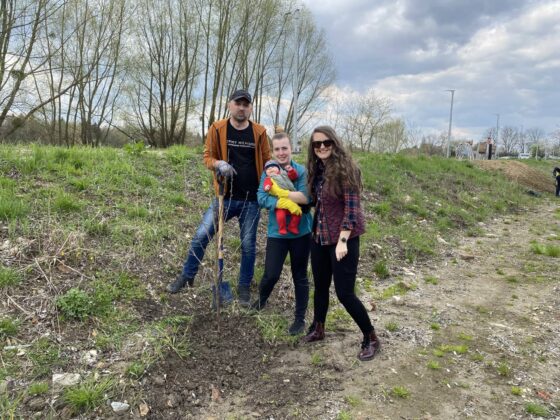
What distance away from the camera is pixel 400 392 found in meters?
2.91

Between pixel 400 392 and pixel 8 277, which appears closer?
pixel 400 392

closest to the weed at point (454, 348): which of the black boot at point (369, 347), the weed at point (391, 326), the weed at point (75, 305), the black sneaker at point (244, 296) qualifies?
the weed at point (391, 326)

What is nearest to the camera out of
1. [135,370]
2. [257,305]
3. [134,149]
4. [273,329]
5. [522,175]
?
[135,370]

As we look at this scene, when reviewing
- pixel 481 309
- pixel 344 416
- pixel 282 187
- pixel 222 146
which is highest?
pixel 222 146

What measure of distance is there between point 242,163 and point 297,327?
66.0 inches

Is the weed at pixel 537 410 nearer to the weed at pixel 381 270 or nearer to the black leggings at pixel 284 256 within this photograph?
the black leggings at pixel 284 256

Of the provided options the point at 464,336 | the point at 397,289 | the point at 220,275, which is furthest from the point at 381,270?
the point at 220,275

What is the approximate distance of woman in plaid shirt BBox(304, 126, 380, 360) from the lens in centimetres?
307

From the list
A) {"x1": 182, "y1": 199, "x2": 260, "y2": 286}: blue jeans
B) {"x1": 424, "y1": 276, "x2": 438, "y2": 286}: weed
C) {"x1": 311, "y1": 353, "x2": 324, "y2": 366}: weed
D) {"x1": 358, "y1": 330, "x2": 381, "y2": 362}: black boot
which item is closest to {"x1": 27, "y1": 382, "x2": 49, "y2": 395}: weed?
{"x1": 182, "y1": 199, "x2": 260, "y2": 286}: blue jeans

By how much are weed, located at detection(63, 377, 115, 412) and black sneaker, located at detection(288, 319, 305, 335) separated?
1.63 m

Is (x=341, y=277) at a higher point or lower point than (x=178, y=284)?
higher

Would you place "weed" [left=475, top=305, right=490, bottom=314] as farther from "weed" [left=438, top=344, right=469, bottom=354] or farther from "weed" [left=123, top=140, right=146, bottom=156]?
"weed" [left=123, top=140, right=146, bottom=156]

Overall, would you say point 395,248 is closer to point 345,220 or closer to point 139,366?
point 345,220

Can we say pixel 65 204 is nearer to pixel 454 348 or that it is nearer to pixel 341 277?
pixel 341 277
